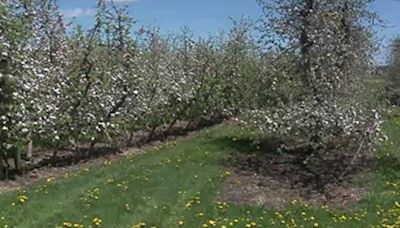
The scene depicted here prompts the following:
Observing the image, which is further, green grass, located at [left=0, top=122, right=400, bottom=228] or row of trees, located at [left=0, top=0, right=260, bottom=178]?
row of trees, located at [left=0, top=0, right=260, bottom=178]

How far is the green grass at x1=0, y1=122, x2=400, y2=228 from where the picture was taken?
9820mm

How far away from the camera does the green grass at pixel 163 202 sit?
32.2 feet

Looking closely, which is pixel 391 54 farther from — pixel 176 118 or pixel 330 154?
pixel 330 154

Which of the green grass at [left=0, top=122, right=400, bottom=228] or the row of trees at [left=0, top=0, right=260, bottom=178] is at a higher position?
the row of trees at [left=0, top=0, right=260, bottom=178]

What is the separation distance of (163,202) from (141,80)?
685 cm

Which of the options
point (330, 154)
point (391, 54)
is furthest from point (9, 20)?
point (391, 54)

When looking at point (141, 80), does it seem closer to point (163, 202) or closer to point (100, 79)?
point (100, 79)

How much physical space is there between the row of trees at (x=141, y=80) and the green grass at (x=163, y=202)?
1070 mm

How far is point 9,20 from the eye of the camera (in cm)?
1225

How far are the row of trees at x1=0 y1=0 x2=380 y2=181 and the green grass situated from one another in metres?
1.07

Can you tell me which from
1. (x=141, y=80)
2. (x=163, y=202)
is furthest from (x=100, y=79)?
(x=163, y=202)

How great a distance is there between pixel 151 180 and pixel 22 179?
251 cm

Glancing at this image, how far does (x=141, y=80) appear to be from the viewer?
17.4 metres

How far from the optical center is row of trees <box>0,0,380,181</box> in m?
12.8
